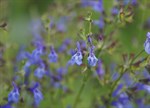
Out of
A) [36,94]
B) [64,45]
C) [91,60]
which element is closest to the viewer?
[91,60]

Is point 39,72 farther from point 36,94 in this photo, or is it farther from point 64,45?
point 64,45

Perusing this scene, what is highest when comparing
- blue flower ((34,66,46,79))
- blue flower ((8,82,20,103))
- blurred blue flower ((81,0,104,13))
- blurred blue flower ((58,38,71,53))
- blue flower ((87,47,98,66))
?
blue flower ((87,47,98,66))

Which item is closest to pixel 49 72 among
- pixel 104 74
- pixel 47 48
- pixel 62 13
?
pixel 47 48

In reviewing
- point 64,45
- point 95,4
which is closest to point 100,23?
point 95,4

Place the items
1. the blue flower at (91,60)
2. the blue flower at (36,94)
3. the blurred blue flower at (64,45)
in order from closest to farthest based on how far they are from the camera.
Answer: the blue flower at (91,60), the blue flower at (36,94), the blurred blue flower at (64,45)

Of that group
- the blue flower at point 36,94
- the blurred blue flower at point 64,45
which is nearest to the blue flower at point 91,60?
the blue flower at point 36,94

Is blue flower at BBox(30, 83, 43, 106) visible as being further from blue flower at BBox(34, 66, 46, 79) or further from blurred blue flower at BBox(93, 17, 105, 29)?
blurred blue flower at BBox(93, 17, 105, 29)

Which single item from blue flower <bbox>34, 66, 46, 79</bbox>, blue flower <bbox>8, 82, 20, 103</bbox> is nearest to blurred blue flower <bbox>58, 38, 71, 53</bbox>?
blue flower <bbox>34, 66, 46, 79</bbox>

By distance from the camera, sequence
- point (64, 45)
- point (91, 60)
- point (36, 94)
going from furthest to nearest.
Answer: point (64, 45)
point (36, 94)
point (91, 60)

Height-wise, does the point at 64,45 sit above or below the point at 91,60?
below

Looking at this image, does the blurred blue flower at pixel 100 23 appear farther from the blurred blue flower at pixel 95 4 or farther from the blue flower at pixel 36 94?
the blue flower at pixel 36 94

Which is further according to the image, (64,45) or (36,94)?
(64,45)

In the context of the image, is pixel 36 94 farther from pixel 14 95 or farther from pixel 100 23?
pixel 100 23
